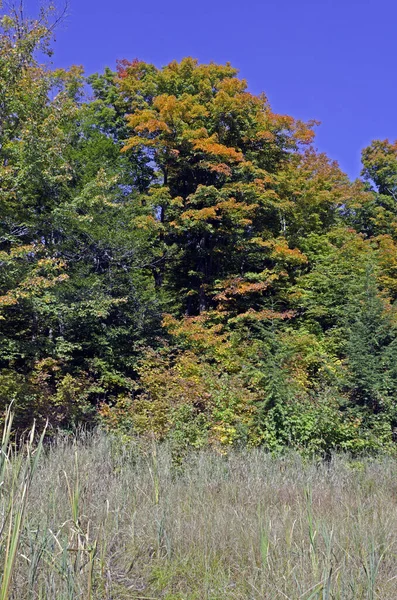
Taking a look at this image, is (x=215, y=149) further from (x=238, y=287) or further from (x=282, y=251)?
(x=238, y=287)

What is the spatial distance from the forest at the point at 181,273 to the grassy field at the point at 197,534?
6.65ft

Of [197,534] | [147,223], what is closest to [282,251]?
[147,223]

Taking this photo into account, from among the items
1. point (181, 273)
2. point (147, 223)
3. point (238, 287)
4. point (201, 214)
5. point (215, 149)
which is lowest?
point (238, 287)

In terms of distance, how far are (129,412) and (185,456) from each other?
3469 mm

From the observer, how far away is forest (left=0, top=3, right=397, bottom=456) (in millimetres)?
8680

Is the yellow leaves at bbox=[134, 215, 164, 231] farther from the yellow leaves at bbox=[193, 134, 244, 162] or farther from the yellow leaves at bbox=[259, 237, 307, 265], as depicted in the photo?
the yellow leaves at bbox=[259, 237, 307, 265]

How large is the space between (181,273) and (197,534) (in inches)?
472

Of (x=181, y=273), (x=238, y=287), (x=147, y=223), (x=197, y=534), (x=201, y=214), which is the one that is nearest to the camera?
(x=197, y=534)

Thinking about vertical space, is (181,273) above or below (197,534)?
above

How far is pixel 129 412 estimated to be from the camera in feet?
33.7

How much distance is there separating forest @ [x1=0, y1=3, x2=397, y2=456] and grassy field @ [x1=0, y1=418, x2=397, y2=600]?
2028 mm

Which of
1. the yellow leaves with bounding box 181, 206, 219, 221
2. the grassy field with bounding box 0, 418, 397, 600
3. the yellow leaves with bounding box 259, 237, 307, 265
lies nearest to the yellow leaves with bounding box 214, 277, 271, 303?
the yellow leaves with bounding box 259, 237, 307, 265

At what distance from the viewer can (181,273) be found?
15.6 m

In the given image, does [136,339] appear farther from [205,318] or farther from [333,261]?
[333,261]
